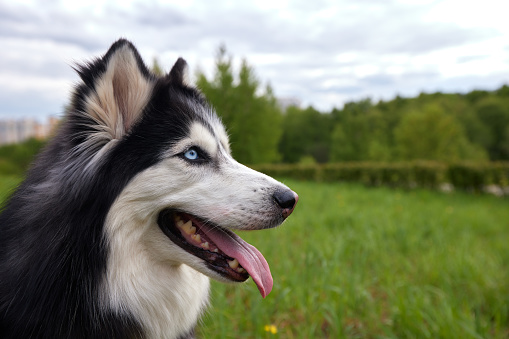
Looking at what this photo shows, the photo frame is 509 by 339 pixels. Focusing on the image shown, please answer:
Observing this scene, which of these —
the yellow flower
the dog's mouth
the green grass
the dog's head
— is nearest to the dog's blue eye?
the dog's head

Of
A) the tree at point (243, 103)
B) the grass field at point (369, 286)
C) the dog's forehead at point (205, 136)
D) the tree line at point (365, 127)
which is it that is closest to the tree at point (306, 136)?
the tree line at point (365, 127)

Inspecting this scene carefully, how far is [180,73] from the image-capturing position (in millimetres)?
2186

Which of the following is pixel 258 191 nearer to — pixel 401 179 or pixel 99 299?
pixel 99 299

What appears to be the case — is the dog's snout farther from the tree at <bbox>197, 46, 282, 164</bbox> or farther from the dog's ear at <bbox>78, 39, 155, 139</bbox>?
the tree at <bbox>197, 46, 282, 164</bbox>

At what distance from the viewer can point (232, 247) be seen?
1.81 metres

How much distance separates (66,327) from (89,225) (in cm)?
47

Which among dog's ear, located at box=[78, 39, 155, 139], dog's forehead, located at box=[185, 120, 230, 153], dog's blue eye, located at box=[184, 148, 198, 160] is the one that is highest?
dog's ear, located at box=[78, 39, 155, 139]

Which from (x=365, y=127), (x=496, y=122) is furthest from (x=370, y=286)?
(x=496, y=122)

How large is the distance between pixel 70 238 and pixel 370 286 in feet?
10.4

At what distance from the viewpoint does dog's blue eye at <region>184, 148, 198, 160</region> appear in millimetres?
1773

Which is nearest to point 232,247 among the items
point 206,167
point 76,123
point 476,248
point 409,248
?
point 206,167

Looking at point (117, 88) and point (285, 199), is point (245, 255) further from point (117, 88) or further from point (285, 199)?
point (117, 88)

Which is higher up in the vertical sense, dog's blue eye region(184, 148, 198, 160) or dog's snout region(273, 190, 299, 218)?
dog's blue eye region(184, 148, 198, 160)

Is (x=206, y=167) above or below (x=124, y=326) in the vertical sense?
above
